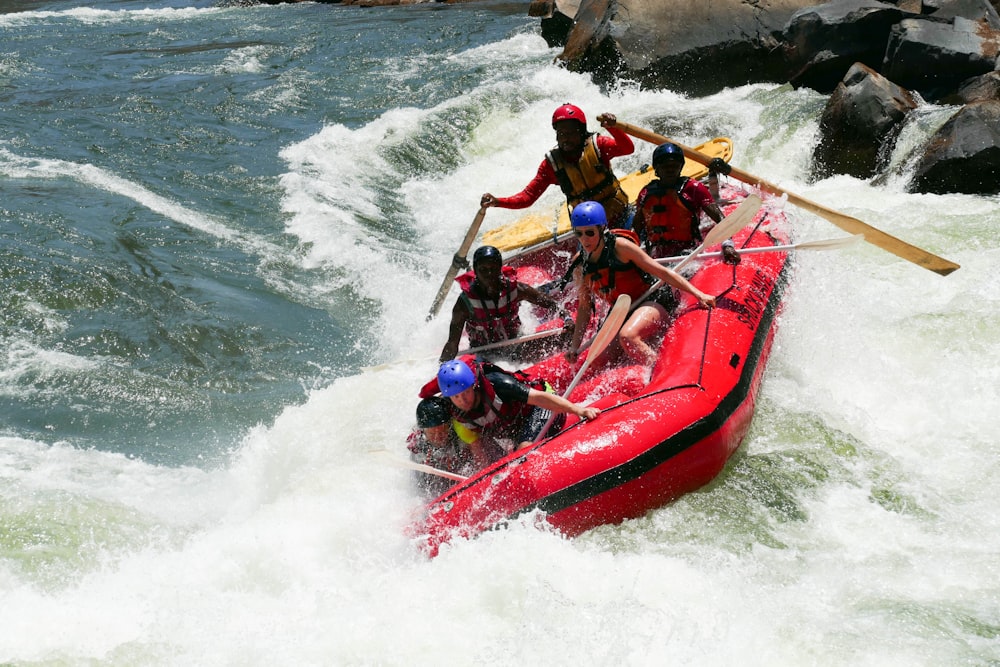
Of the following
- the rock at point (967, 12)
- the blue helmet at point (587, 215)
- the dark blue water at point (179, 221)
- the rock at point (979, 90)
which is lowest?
the dark blue water at point (179, 221)

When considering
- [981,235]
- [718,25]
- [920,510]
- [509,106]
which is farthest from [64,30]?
[920,510]

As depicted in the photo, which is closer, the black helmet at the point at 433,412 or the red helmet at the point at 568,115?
the black helmet at the point at 433,412

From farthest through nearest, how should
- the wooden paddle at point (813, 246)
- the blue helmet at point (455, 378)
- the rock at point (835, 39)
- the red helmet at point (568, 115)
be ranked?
the rock at point (835, 39)
the red helmet at point (568, 115)
the wooden paddle at point (813, 246)
the blue helmet at point (455, 378)

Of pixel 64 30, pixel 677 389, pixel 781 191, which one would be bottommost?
pixel 64 30

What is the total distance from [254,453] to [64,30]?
1903 centimetres

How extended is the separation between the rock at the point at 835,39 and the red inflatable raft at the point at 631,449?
6.65 metres

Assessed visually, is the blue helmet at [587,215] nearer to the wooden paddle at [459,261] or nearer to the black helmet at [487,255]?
the black helmet at [487,255]

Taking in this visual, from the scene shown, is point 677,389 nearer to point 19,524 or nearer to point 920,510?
point 920,510

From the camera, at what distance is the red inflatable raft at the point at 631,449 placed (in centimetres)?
447

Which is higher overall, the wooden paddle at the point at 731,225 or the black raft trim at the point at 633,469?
the wooden paddle at the point at 731,225

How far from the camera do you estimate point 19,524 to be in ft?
17.0

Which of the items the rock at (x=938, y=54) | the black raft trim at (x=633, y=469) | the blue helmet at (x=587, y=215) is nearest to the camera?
the black raft trim at (x=633, y=469)

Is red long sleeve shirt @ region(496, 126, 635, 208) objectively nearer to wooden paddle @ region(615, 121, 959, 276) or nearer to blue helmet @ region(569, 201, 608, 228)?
wooden paddle @ region(615, 121, 959, 276)

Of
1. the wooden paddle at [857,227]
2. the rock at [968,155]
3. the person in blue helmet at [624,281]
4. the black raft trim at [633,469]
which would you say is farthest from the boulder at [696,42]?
the black raft trim at [633,469]
